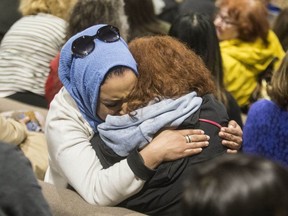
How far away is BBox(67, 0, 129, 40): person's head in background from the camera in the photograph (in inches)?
109

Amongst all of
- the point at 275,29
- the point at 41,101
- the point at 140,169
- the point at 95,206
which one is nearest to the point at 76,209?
the point at 95,206

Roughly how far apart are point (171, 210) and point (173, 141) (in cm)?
22

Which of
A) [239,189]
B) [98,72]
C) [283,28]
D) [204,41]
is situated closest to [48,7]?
[204,41]

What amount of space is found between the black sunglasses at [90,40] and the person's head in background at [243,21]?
5.16ft

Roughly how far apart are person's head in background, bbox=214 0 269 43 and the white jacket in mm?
1645

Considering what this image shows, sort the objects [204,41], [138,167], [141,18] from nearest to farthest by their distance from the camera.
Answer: [138,167]
[204,41]
[141,18]

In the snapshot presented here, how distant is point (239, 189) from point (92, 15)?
73.2 inches

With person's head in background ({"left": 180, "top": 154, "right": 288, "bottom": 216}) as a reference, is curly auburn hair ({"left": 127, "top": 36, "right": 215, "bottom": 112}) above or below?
below

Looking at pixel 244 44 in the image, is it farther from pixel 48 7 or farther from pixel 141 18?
pixel 48 7

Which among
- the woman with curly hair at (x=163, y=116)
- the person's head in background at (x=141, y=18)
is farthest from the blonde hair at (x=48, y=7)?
the woman with curly hair at (x=163, y=116)

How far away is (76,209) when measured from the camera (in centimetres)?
180

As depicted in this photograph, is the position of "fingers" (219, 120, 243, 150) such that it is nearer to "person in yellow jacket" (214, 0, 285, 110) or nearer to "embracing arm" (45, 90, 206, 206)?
"embracing arm" (45, 90, 206, 206)

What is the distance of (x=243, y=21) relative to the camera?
10.9ft

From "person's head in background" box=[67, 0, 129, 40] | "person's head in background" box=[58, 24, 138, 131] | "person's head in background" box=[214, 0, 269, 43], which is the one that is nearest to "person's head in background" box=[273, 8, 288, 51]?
"person's head in background" box=[214, 0, 269, 43]
